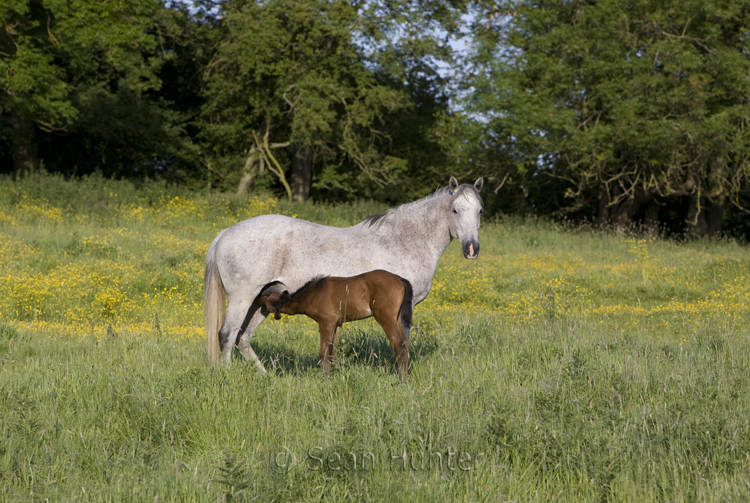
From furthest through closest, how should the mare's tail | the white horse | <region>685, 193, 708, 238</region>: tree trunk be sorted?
<region>685, 193, 708, 238</region>: tree trunk < the mare's tail < the white horse

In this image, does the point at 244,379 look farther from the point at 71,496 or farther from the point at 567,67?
the point at 567,67

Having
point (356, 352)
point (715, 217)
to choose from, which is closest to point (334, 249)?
point (356, 352)

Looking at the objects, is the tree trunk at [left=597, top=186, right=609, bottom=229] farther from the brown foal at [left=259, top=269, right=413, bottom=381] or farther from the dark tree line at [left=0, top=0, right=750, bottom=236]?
the brown foal at [left=259, top=269, right=413, bottom=381]

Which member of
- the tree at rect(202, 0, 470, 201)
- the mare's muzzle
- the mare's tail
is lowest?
the mare's tail


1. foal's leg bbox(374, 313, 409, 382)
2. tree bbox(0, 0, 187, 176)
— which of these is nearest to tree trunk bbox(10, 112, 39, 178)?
tree bbox(0, 0, 187, 176)

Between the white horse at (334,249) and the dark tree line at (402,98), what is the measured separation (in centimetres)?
1437

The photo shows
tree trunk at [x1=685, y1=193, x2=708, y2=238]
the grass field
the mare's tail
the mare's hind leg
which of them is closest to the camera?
the grass field

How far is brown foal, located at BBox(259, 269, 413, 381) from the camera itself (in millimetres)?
5402

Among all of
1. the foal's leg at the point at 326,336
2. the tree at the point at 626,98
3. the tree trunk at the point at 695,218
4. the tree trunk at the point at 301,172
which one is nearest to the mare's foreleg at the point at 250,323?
the foal's leg at the point at 326,336

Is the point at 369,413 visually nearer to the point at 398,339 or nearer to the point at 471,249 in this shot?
the point at 398,339

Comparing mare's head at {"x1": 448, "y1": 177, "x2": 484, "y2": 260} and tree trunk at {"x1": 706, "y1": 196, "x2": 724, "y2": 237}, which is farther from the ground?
tree trunk at {"x1": 706, "y1": 196, "x2": 724, "y2": 237}

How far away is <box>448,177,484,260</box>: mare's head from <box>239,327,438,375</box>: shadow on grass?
1.23 m

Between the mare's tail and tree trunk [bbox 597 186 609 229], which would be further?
tree trunk [bbox 597 186 609 229]

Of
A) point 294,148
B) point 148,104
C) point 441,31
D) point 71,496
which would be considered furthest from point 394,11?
point 71,496
